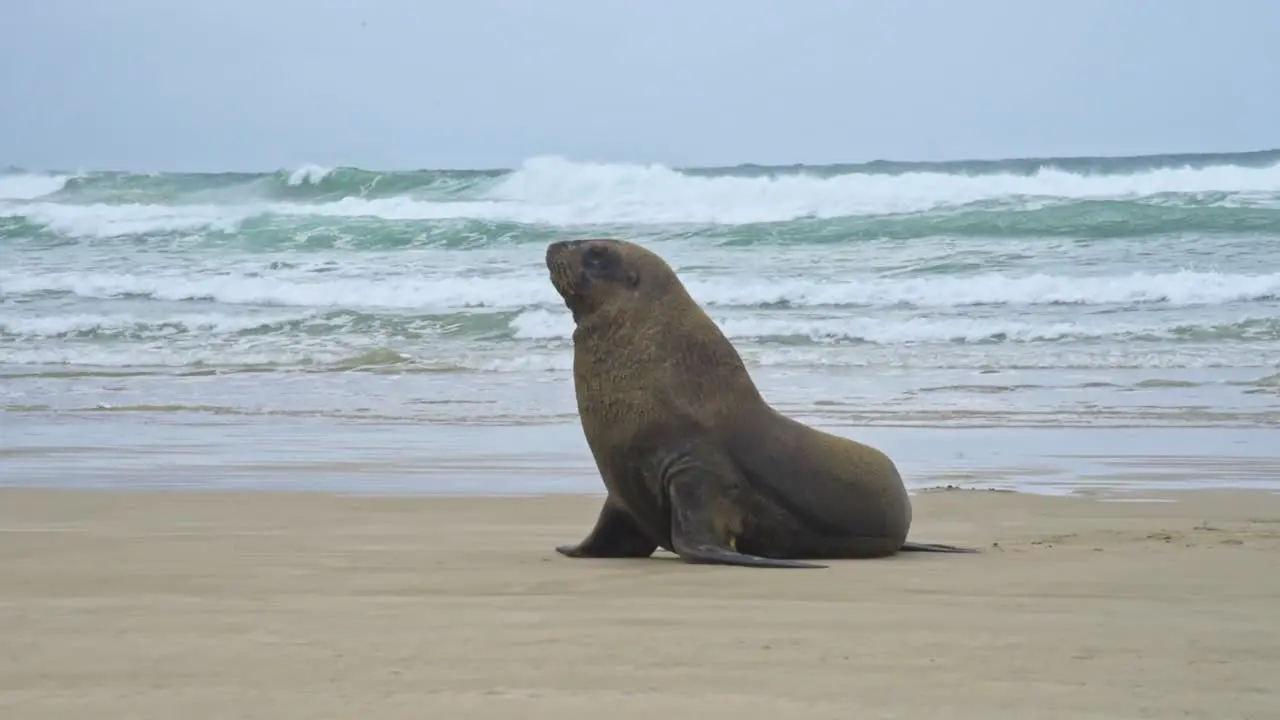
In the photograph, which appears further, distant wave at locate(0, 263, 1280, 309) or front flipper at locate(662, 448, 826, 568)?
distant wave at locate(0, 263, 1280, 309)

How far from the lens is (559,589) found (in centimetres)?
431

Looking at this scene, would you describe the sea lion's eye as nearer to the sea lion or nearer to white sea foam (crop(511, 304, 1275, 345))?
the sea lion

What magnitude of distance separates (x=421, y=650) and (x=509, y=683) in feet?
1.18

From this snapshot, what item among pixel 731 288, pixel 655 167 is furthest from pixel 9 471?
pixel 655 167

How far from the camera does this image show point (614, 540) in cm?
551

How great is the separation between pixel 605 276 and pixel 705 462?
82 centimetres

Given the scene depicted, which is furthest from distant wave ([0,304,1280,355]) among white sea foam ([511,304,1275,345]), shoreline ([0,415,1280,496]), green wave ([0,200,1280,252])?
green wave ([0,200,1280,252])

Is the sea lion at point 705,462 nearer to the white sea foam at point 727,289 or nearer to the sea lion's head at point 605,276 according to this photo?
the sea lion's head at point 605,276

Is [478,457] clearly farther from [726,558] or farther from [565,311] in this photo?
[565,311]

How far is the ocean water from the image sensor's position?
1037cm

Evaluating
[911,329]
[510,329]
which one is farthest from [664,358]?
[510,329]

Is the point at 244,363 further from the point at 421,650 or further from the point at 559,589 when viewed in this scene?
the point at 421,650

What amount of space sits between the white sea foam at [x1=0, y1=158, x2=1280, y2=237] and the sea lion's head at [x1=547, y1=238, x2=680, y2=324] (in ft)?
75.4

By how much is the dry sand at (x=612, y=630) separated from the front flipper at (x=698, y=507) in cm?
14
